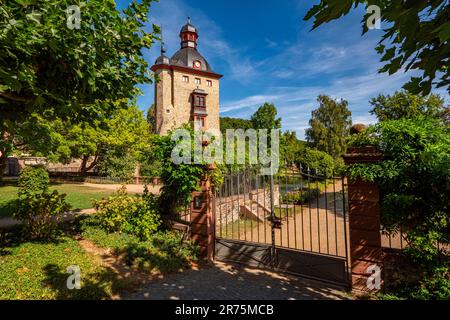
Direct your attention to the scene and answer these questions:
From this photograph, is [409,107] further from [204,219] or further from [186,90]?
[186,90]

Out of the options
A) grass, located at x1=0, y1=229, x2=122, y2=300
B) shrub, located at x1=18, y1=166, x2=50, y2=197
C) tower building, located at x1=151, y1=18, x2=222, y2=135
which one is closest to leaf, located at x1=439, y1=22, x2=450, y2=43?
grass, located at x1=0, y1=229, x2=122, y2=300

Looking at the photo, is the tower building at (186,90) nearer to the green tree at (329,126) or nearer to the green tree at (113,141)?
the green tree at (113,141)

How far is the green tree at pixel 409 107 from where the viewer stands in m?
13.8

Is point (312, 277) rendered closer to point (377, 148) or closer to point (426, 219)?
point (426, 219)

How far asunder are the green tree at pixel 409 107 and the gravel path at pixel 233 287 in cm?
1222

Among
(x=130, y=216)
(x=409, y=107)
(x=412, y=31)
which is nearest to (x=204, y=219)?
(x=130, y=216)

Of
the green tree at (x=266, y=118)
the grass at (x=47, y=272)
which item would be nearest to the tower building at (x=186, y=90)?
the green tree at (x=266, y=118)

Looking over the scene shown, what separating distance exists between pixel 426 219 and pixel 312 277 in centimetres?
253

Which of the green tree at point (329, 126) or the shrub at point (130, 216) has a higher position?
the green tree at point (329, 126)

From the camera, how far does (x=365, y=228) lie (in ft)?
14.3

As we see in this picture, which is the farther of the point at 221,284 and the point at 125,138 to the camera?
the point at 125,138
